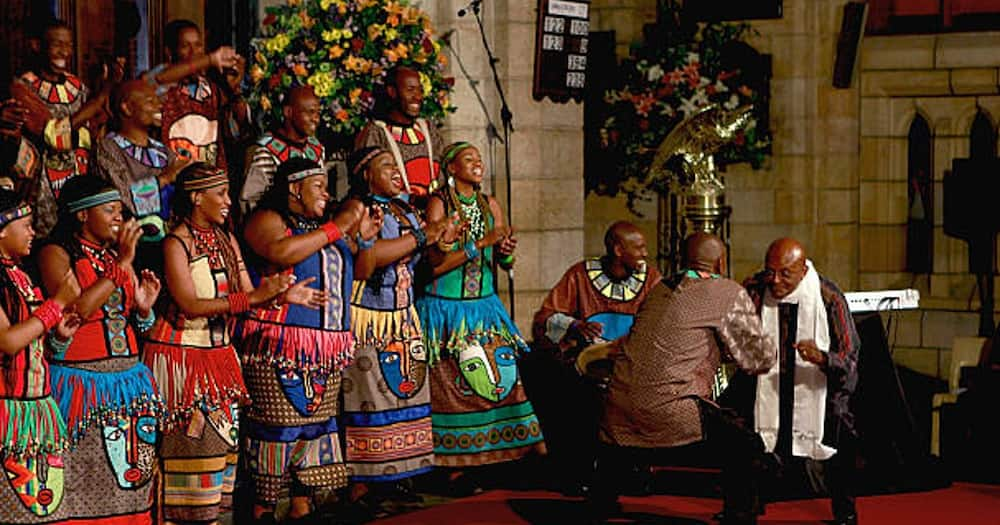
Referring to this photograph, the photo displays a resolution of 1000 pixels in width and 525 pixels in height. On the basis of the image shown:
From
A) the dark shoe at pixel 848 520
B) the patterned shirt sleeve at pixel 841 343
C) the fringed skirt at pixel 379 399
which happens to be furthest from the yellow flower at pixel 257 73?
the dark shoe at pixel 848 520

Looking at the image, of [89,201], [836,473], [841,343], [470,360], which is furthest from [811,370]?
[89,201]

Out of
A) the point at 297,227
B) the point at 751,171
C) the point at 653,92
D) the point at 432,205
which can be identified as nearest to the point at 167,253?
the point at 297,227

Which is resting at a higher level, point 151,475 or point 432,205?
point 432,205

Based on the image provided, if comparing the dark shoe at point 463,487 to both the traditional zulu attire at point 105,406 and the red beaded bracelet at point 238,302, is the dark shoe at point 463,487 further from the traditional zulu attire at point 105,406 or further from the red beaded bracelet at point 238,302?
the traditional zulu attire at point 105,406

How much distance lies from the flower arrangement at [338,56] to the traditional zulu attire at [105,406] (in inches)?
84.0

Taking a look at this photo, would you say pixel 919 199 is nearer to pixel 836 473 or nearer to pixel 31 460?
pixel 836 473

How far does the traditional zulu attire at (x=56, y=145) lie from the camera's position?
6.79 meters

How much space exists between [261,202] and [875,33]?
6.39 meters

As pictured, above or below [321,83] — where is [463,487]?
below

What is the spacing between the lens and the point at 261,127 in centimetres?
874

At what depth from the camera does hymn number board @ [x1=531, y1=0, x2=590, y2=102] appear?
1005 cm

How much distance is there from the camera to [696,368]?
7.20m

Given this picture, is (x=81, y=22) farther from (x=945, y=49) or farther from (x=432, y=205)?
(x=945, y=49)

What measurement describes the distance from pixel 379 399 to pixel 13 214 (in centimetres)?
221
